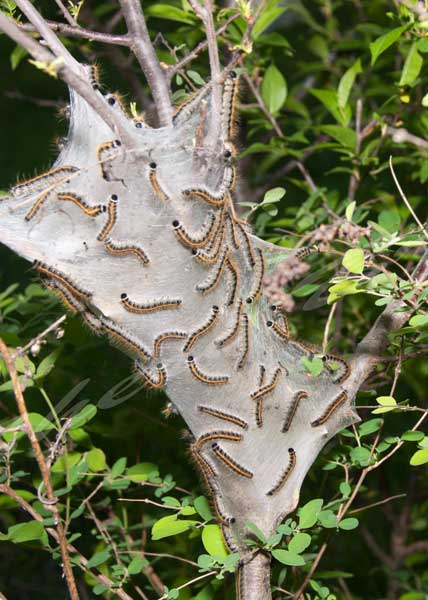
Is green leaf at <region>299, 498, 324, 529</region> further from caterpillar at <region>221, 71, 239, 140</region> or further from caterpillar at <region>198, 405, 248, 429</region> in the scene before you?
caterpillar at <region>221, 71, 239, 140</region>

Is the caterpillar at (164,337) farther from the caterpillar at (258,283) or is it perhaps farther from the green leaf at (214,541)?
the green leaf at (214,541)

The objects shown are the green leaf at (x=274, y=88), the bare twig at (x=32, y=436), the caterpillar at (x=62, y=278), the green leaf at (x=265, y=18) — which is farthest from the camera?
the green leaf at (x=274, y=88)

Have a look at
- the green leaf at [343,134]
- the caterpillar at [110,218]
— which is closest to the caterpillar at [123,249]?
the caterpillar at [110,218]

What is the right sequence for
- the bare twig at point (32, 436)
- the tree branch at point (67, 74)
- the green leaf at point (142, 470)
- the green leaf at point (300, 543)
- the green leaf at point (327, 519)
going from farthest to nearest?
the green leaf at point (142, 470) < the green leaf at point (327, 519) < the green leaf at point (300, 543) < the bare twig at point (32, 436) < the tree branch at point (67, 74)

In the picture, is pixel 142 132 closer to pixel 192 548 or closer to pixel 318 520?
pixel 318 520

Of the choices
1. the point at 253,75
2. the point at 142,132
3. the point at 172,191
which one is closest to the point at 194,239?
the point at 172,191

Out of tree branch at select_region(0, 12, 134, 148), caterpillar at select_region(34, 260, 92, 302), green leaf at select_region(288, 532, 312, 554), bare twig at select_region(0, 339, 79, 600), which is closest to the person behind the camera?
tree branch at select_region(0, 12, 134, 148)

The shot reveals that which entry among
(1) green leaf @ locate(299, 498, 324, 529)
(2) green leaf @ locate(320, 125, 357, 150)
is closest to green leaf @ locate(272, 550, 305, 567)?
(1) green leaf @ locate(299, 498, 324, 529)
